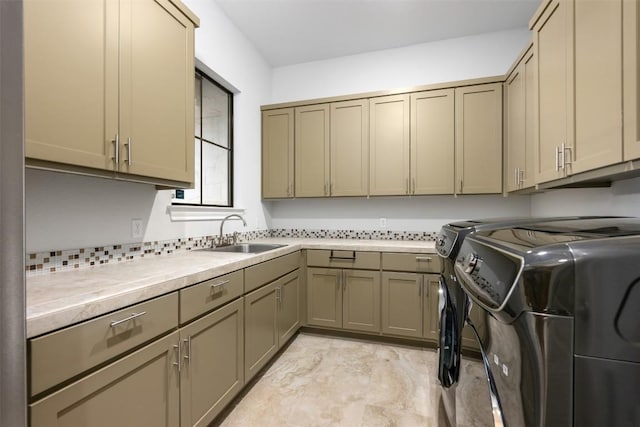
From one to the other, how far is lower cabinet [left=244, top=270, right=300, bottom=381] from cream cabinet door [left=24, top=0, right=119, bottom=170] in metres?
1.15

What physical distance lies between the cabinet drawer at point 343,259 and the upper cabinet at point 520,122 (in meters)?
1.28

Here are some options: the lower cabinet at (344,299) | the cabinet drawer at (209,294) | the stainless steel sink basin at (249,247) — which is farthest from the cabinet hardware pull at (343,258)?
the cabinet drawer at (209,294)

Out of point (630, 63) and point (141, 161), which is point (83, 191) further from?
point (630, 63)

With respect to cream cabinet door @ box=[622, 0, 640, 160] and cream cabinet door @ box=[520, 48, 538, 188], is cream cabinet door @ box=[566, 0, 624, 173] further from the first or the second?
cream cabinet door @ box=[520, 48, 538, 188]

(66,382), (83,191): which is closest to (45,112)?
(83,191)

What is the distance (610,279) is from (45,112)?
1605 mm

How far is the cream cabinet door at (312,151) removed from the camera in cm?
308

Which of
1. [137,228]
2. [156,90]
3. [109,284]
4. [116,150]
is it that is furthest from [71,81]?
[137,228]

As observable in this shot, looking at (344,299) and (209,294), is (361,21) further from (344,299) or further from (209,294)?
(209,294)

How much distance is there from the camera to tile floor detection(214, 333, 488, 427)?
1.68 metres

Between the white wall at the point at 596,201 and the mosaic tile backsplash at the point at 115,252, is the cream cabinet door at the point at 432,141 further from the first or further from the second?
the white wall at the point at 596,201

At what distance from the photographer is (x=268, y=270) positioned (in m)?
2.10

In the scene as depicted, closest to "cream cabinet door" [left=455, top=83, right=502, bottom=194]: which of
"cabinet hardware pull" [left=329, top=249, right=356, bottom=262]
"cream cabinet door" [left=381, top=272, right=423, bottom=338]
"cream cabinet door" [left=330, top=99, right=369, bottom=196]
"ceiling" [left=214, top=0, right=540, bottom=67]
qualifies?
"ceiling" [left=214, top=0, right=540, bottom=67]

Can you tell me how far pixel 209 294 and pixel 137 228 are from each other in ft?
2.27
